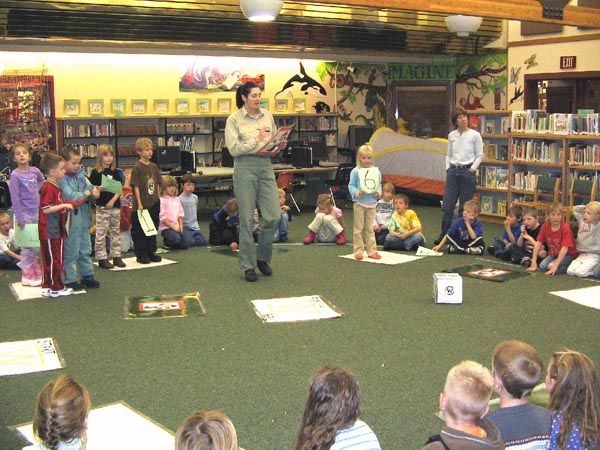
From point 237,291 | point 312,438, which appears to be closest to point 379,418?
point 312,438

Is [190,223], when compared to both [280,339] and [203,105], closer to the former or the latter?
[280,339]

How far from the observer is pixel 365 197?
827 cm

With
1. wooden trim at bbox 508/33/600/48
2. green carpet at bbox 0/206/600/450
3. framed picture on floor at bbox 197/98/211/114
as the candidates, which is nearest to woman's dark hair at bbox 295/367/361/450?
green carpet at bbox 0/206/600/450

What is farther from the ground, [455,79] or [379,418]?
[455,79]

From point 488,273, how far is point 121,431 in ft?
14.8

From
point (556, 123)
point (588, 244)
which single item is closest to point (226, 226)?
point (588, 244)

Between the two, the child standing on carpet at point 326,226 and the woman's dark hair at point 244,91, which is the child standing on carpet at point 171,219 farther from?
the woman's dark hair at point 244,91

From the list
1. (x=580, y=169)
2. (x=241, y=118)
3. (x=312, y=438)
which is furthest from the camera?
(x=580, y=169)

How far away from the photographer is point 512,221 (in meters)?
8.62

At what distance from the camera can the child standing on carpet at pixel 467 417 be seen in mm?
2568

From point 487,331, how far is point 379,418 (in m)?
1.82

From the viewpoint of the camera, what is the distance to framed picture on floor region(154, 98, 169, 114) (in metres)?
14.2

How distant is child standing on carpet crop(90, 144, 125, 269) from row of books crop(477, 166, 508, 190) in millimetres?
5582

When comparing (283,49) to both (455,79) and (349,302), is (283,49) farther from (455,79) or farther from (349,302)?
(349,302)
